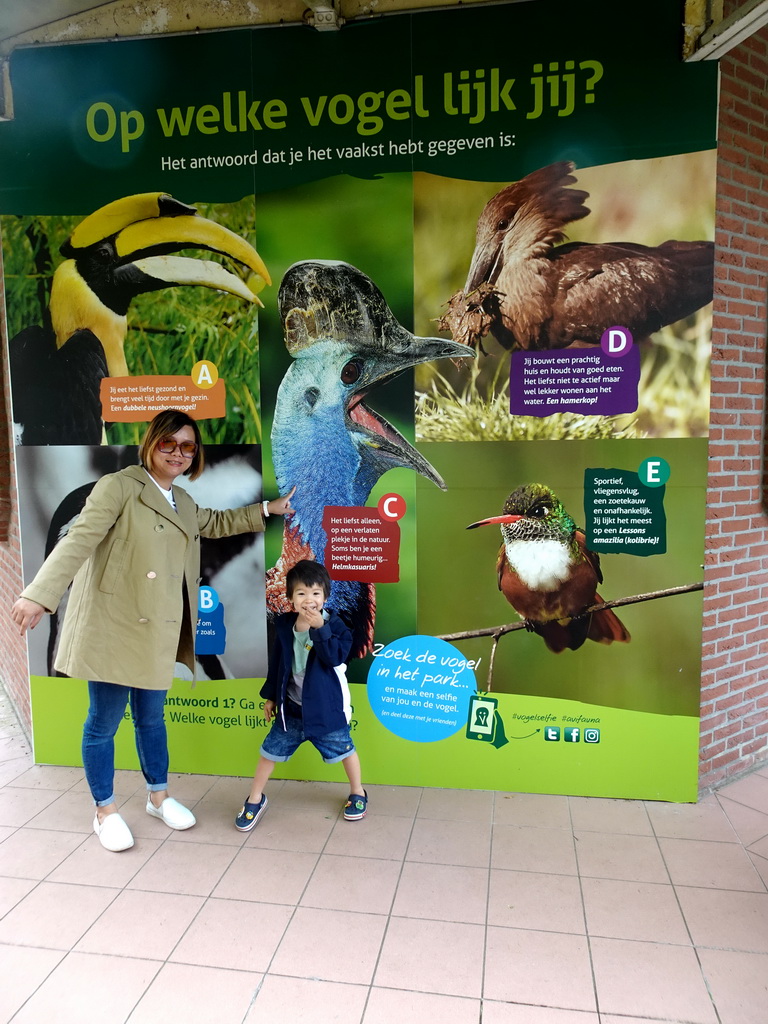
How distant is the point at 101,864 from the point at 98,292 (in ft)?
8.74

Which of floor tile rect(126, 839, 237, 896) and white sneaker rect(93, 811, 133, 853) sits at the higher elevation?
white sneaker rect(93, 811, 133, 853)

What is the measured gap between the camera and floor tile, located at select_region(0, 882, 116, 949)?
2.78m

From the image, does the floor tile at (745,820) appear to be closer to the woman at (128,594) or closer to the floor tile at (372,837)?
the floor tile at (372,837)

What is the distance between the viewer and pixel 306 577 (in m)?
3.42

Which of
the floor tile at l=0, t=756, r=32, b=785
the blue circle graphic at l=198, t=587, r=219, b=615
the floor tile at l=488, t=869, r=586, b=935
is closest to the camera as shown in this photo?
the floor tile at l=488, t=869, r=586, b=935

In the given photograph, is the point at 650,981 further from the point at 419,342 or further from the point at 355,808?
the point at 419,342

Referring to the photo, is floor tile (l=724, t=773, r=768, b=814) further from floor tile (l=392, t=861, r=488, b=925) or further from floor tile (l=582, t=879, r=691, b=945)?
floor tile (l=392, t=861, r=488, b=925)

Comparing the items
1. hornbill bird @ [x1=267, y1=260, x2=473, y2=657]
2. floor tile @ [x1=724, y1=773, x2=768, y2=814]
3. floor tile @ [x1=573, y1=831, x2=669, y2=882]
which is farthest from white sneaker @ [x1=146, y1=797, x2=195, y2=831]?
floor tile @ [x1=724, y1=773, x2=768, y2=814]

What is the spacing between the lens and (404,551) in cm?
371

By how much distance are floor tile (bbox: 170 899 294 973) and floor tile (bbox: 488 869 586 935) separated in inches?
31.5

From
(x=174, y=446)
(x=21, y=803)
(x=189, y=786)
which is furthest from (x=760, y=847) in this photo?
(x=21, y=803)

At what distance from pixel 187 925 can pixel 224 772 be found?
1201 mm

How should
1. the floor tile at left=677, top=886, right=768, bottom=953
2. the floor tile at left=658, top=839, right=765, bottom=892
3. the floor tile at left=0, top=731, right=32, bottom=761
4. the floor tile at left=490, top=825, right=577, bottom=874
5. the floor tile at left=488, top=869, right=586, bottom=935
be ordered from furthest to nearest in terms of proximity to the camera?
the floor tile at left=0, top=731, right=32, bottom=761 → the floor tile at left=490, top=825, right=577, bottom=874 → the floor tile at left=658, top=839, right=765, bottom=892 → the floor tile at left=488, top=869, right=586, bottom=935 → the floor tile at left=677, top=886, right=768, bottom=953

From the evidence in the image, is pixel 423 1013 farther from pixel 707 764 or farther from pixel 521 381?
pixel 521 381
